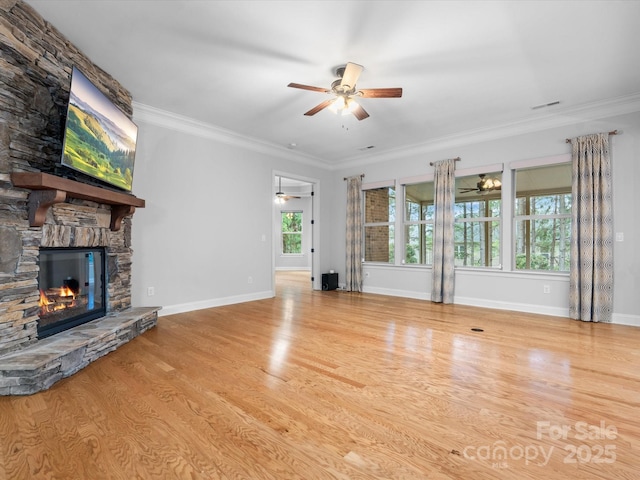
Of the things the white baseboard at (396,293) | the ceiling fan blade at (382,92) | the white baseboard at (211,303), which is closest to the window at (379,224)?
the white baseboard at (396,293)

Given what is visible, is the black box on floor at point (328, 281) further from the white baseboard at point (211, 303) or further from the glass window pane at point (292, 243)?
the glass window pane at point (292, 243)

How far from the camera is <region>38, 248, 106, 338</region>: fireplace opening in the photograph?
2.80 m

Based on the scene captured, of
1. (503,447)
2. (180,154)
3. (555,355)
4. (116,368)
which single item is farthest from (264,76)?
(555,355)

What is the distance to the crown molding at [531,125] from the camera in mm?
4129

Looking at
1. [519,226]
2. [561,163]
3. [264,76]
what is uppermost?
[264,76]

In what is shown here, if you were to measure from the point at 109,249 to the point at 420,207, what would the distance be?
16.8 feet

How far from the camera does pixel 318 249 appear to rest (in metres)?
7.18

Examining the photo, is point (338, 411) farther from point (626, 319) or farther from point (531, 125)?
point (531, 125)

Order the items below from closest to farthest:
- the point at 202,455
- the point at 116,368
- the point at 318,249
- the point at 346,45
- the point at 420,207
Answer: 1. the point at 202,455
2. the point at 116,368
3. the point at 346,45
4. the point at 420,207
5. the point at 318,249

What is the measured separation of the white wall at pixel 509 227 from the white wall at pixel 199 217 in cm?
218

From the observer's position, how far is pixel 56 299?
2.96 meters

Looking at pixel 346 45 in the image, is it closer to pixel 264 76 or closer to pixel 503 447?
pixel 264 76

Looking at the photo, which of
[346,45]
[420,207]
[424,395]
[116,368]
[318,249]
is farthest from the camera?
[318,249]

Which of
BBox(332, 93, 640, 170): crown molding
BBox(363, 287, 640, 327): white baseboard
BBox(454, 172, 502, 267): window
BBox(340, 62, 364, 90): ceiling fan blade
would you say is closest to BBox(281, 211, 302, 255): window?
BBox(332, 93, 640, 170): crown molding
